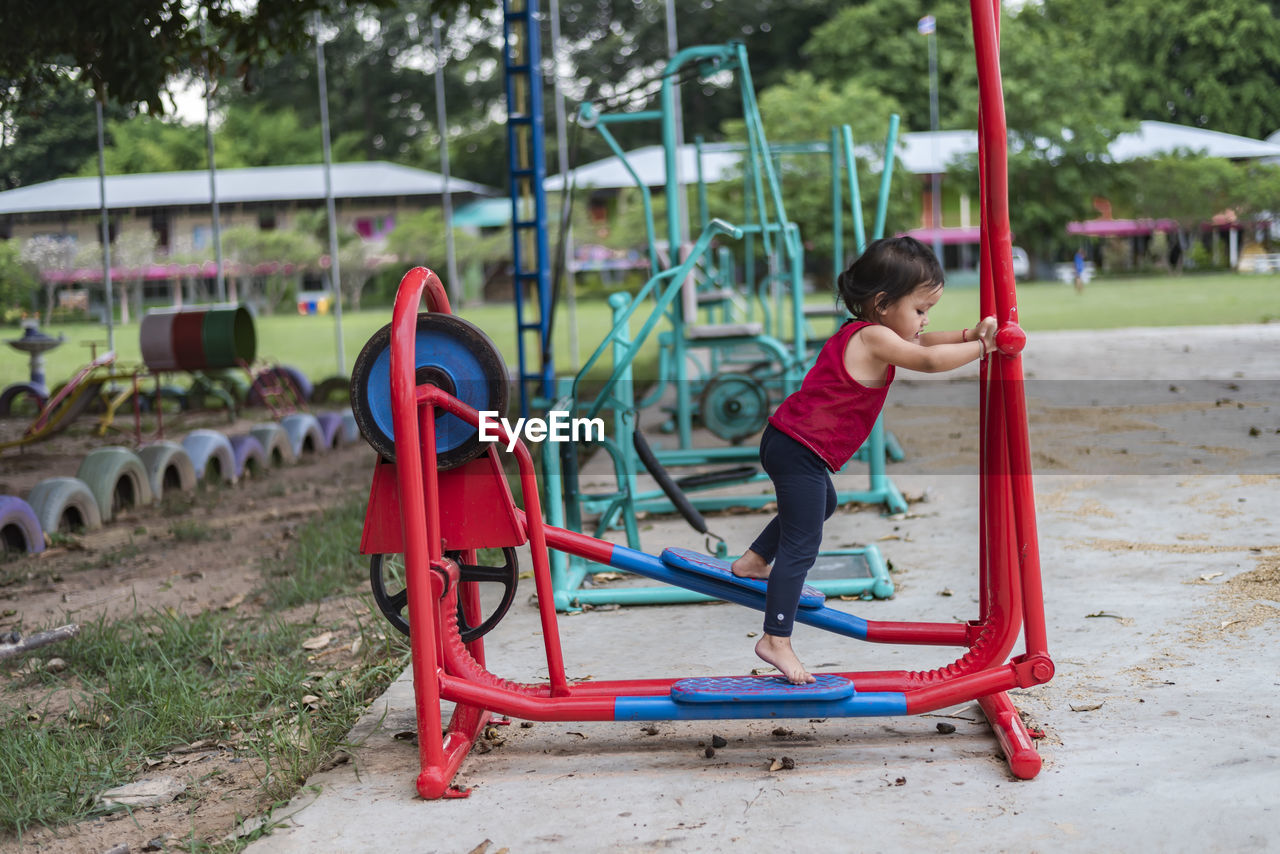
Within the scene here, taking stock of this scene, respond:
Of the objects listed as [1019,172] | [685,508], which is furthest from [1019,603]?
[1019,172]

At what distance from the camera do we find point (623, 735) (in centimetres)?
304

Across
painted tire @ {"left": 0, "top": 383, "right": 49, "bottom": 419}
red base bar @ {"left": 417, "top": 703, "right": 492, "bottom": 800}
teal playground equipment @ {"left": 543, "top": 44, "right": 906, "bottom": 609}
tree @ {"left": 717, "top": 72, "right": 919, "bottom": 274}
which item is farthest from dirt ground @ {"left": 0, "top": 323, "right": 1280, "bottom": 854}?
tree @ {"left": 717, "top": 72, "right": 919, "bottom": 274}

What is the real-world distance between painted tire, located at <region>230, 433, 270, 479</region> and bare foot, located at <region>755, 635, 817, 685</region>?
5924mm

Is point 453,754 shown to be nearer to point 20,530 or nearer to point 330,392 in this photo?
point 20,530

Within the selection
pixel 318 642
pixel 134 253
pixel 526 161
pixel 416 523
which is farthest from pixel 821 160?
pixel 416 523

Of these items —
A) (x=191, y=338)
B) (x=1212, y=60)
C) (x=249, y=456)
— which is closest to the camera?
(x=249, y=456)

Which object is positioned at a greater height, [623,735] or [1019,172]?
[1019,172]

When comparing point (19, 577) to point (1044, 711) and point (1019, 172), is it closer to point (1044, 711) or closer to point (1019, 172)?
point (1044, 711)

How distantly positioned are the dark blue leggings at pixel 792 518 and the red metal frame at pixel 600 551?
0.26 meters

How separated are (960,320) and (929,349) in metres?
19.0

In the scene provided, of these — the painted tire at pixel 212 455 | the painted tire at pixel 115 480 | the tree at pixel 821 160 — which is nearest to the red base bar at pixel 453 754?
the painted tire at pixel 115 480

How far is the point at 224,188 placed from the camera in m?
32.7

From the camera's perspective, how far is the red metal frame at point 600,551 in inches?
105

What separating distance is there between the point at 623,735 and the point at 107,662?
1.93 m
